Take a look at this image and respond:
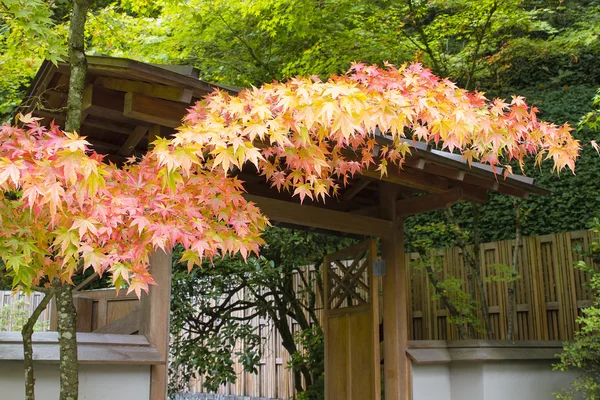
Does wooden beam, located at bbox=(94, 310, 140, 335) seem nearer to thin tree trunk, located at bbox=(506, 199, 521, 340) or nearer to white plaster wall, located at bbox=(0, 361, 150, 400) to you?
white plaster wall, located at bbox=(0, 361, 150, 400)

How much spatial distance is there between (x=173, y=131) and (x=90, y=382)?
1.62 metres

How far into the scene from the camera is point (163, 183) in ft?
9.34

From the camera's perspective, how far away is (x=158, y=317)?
3.95 metres

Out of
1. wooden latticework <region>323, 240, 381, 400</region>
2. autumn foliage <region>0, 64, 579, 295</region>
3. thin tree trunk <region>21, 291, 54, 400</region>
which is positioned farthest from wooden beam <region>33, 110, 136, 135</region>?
wooden latticework <region>323, 240, 381, 400</region>

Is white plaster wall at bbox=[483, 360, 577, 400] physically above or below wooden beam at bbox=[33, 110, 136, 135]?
below

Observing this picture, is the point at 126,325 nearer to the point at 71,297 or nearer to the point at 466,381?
the point at 71,297

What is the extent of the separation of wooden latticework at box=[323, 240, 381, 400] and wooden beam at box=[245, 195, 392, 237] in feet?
0.64

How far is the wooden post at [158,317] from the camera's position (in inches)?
155

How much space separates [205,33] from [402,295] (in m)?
4.21

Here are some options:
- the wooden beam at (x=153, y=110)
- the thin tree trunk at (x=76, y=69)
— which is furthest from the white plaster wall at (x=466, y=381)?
the thin tree trunk at (x=76, y=69)

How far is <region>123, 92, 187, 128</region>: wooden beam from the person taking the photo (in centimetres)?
367

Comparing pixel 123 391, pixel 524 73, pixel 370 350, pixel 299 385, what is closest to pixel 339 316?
pixel 370 350

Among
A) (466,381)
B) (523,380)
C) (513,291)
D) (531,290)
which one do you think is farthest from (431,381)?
(531,290)

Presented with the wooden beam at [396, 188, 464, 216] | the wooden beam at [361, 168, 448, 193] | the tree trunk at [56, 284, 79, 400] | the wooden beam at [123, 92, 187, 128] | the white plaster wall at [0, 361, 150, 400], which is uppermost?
the wooden beam at [123, 92, 187, 128]
